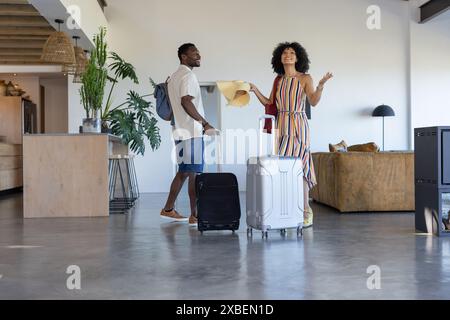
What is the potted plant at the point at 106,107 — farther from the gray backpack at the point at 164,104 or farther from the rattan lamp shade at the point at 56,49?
the gray backpack at the point at 164,104

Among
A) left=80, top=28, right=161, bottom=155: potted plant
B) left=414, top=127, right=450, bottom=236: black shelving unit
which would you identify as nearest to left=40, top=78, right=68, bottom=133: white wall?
left=80, top=28, right=161, bottom=155: potted plant

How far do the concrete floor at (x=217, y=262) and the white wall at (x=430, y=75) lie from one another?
5.72 meters

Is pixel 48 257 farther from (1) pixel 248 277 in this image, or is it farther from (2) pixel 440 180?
(2) pixel 440 180

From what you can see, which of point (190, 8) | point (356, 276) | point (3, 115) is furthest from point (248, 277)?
point (3, 115)

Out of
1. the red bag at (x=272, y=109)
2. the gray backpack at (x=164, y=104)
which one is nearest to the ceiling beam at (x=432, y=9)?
the red bag at (x=272, y=109)

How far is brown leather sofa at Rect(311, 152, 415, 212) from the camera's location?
573cm

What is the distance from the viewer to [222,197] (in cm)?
419

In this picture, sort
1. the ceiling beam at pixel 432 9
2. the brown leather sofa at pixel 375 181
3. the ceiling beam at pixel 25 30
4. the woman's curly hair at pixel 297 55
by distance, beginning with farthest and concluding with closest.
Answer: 1. the ceiling beam at pixel 432 9
2. the ceiling beam at pixel 25 30
3. the brown leather sofa at pixel 375 181
4. the woman's curly hair at pixel 297 55

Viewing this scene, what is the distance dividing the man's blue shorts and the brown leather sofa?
1.81 meters

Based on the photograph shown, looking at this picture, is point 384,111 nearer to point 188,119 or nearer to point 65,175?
point 188,119

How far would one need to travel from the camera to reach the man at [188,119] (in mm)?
4516
